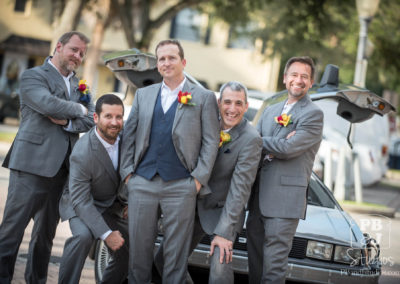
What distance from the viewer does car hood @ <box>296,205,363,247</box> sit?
20.3 feet

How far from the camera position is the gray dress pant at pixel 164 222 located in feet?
16.6

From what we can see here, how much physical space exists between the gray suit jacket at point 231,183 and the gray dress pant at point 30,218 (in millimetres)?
1364

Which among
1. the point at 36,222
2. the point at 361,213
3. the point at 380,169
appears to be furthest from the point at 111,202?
the point at 380,169

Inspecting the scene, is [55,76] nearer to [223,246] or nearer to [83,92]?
[83,92]

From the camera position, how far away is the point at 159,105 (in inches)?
206

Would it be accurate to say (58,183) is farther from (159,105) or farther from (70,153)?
(159,105)

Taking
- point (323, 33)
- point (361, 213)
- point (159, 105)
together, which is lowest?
point (361, 213)

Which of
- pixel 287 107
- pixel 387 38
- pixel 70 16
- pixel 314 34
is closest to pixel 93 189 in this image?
pixel 287 107

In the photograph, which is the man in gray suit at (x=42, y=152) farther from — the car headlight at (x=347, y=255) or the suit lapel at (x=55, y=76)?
the car headlight at (x=347, y=255)

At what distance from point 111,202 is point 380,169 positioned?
50.2 ft

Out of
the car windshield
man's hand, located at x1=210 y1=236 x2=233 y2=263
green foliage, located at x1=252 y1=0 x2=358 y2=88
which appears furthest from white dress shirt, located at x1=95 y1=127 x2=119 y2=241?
green foliage, located at x1=252 y1=0 x2=358 y2=88

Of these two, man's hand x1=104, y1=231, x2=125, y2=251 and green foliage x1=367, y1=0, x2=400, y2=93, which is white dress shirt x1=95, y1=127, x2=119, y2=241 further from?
green foliage x1=367, y1=0, x2=400, y2=93

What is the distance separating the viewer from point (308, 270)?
600 centimetres

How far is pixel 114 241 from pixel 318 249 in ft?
6.42
